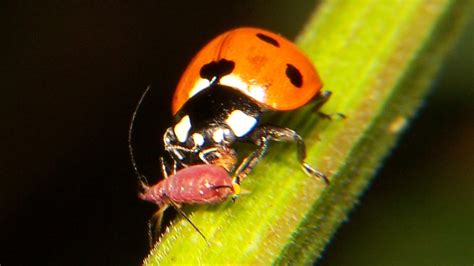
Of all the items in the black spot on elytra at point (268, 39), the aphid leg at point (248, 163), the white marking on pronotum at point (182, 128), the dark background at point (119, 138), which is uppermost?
the black spot on elytra at point (268, 39)

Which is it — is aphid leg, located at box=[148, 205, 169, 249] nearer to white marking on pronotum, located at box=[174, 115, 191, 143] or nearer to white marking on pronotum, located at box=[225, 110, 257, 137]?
white marking on pronotum, located at box=[174, 115, 191, 143]

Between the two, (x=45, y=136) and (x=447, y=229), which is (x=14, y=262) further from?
(x=447, y=229)

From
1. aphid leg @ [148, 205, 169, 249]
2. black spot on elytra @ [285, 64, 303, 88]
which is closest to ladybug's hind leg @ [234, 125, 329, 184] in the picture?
black spot on elytra @ [285, 64, 303, 88]

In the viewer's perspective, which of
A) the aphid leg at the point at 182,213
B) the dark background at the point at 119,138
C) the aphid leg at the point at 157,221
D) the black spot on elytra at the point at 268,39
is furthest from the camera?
the dark background at the point at 119,138

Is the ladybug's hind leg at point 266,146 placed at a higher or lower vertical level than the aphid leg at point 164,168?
higher

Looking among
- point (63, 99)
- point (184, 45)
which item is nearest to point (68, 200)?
point (63, 99)

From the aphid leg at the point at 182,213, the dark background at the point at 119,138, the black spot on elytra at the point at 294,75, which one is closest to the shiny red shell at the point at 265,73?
the black spot on elytra at the point at 294,75

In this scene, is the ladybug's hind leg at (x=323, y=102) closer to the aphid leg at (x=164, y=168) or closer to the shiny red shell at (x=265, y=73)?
the shiny red shell at (x=265, y=73)
